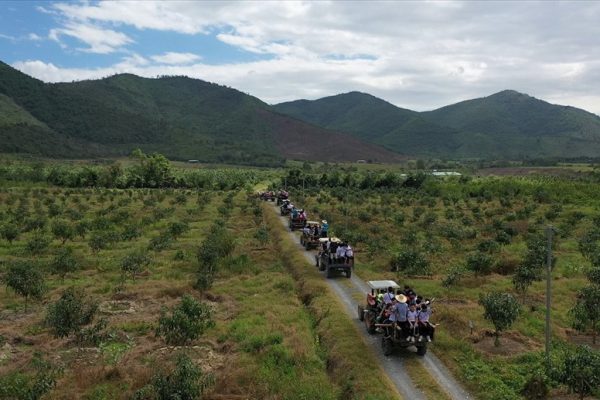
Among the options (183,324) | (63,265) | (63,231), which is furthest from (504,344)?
(63,231)

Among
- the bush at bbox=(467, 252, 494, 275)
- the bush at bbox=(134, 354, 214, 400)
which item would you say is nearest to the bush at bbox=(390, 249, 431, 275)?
the bush at bbox=(467, 252, 494, 275)

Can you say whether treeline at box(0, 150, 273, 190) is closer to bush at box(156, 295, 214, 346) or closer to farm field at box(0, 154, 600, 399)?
farm field at box(0, 154, 600, 399)

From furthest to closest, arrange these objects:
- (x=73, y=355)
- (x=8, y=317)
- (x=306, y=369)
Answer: (x=8, y=317) → (x=73, y=355) → (x=306, y=369)

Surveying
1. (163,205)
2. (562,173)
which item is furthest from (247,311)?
(562,173)

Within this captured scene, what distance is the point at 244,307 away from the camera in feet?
90.8

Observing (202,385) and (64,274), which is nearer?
(202,385)

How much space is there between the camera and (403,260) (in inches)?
1336

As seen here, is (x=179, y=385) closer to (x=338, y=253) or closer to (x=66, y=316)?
(x=66, y=316)

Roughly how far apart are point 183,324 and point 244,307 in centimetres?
730

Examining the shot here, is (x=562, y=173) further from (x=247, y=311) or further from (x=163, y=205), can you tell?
(x=247, y=311)

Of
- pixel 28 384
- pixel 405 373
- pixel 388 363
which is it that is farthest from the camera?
pixel 388 363

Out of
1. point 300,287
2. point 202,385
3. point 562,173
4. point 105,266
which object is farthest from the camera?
point 562,173

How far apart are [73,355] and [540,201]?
78.9 m

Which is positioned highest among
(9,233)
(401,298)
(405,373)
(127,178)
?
(127,178)
